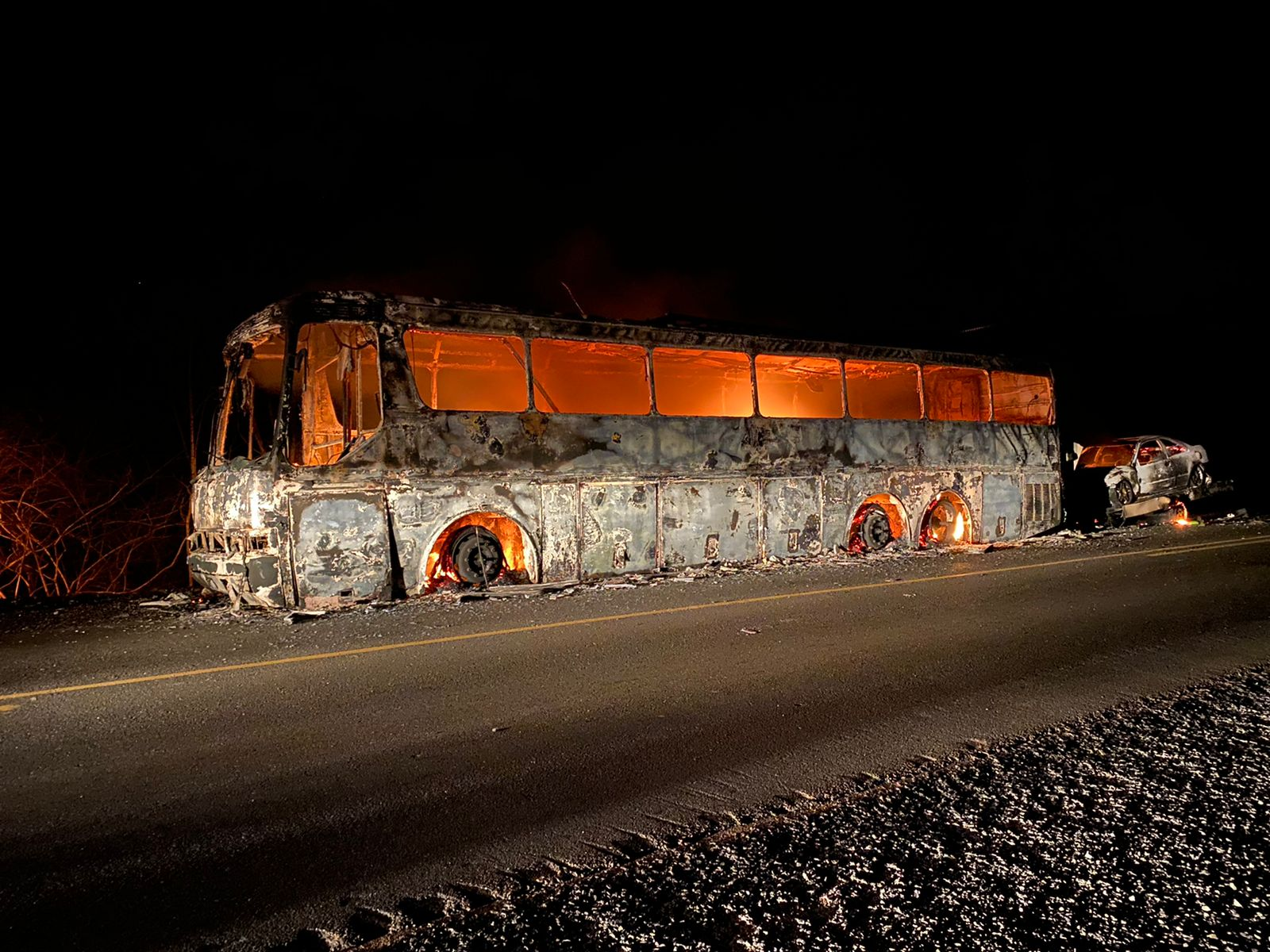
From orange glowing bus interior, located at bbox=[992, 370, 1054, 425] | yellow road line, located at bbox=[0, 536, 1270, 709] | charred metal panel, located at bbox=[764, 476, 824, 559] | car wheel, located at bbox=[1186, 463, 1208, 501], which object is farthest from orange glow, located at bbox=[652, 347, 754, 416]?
car wheel, located at bbox=[1186, 463, 1208, 501]

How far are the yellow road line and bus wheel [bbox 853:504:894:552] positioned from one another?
7.02 feet

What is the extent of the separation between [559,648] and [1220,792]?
387 cm

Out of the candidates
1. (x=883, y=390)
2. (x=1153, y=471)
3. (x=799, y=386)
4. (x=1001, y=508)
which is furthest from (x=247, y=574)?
(x=1153, y=471)

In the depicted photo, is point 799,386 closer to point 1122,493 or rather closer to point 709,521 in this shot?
point 709,521

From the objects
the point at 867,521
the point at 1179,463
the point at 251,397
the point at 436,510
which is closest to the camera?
the point at 436,510

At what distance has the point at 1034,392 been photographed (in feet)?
43.4

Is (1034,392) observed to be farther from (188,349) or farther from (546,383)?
(188,349)

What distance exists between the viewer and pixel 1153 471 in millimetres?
14844

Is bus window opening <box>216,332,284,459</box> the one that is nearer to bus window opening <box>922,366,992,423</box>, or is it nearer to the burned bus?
the burned bus

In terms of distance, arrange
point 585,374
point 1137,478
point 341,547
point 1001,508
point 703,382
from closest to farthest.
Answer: point 341,547 < point 585,374 < point 703,382 < point 1001,508 < point 1137,478

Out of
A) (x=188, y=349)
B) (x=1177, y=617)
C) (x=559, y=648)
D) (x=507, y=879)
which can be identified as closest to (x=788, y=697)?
(x=559, y=648)

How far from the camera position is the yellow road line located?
470 cm

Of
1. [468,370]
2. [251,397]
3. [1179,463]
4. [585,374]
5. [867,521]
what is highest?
[468,370]

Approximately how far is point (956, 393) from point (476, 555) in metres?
8.82
